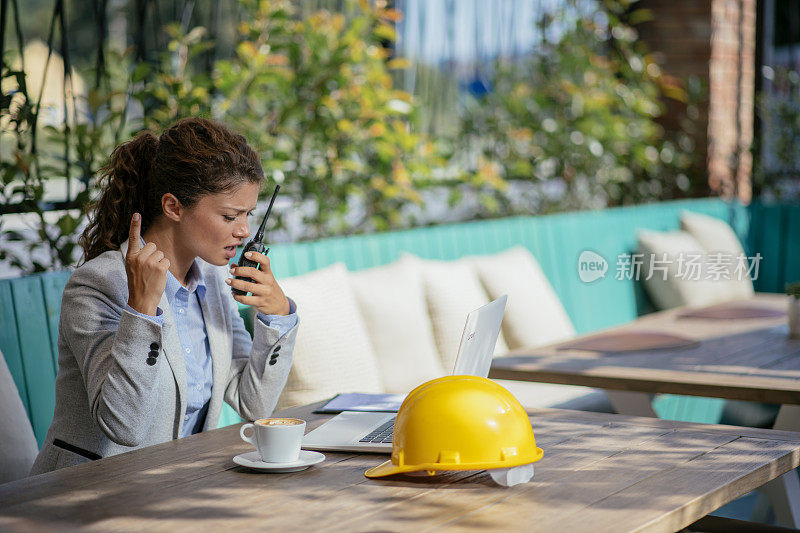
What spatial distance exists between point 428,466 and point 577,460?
333 mm

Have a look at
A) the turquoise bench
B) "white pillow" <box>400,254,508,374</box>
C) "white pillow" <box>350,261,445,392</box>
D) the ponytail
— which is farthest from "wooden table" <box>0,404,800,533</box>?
"white pillow" <box>400,254,508,374</box>

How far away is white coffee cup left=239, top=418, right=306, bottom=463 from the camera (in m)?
1.69

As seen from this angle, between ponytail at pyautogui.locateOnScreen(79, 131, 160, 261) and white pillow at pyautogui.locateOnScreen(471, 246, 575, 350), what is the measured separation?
7.05ft

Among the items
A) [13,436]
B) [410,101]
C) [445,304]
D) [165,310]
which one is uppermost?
[410,101]

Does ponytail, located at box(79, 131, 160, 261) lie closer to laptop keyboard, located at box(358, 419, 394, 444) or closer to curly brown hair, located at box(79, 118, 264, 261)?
curly brown hair, located at box(79, 118, 264, 261)

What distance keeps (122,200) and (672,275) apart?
375cm

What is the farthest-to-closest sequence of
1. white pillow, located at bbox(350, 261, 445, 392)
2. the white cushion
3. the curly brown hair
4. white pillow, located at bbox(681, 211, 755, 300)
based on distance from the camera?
white pillow, located at bbox(681, 211, 755, 300) < white pillow, located at bbox(350, 261, 445, 392) < the white cushion < the curly brown hair

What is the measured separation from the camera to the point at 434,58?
5281 millimetres

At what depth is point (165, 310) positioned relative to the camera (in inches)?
78.3

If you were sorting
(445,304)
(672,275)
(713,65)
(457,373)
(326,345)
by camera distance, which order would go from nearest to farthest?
(457,373) → (326,345) → (445,304) → (672,275) → (713,65)

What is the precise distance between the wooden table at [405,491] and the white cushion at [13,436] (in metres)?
0.61

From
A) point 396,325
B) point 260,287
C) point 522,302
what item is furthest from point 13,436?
point 522,302

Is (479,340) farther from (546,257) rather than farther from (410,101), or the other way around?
(546,257)
